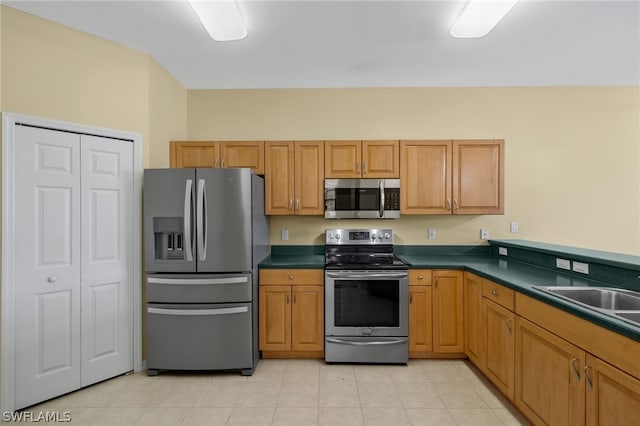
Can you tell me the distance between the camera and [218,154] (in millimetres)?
3287

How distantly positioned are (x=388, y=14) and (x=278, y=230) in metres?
2.37

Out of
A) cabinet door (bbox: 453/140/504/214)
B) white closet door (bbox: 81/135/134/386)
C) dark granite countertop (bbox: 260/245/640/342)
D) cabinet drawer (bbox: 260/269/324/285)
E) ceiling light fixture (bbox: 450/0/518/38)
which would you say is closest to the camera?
dark granite countertop (bbox: 260/245/640/342)

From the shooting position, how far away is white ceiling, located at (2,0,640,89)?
2242mm

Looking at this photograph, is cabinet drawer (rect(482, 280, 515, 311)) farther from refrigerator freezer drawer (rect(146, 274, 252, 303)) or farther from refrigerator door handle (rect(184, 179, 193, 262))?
refrigerator door handle (rect(184, 179, 193, 262))

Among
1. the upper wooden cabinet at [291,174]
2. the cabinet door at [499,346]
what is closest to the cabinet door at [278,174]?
the upper wooden cabinet at [291,174]

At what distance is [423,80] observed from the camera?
11.3 ft

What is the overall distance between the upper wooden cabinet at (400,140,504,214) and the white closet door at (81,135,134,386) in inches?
106

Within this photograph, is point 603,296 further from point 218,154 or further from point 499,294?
point 218,154

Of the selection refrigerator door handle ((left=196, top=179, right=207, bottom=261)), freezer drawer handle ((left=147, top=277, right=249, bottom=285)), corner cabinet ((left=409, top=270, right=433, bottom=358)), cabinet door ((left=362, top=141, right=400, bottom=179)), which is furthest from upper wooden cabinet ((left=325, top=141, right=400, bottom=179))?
freezer drawer handle ((left=147, top=277, right=249, bottom=285))

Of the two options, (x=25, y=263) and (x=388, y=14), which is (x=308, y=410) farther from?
(x=388, y=14)

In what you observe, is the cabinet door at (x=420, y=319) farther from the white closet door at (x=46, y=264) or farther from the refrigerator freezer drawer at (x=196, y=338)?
the white closet door at (x=46, y=264)

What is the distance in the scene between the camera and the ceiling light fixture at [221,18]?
1989mm

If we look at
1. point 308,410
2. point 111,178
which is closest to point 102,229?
point 111,178

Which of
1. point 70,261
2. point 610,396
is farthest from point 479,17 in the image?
point 70,261
